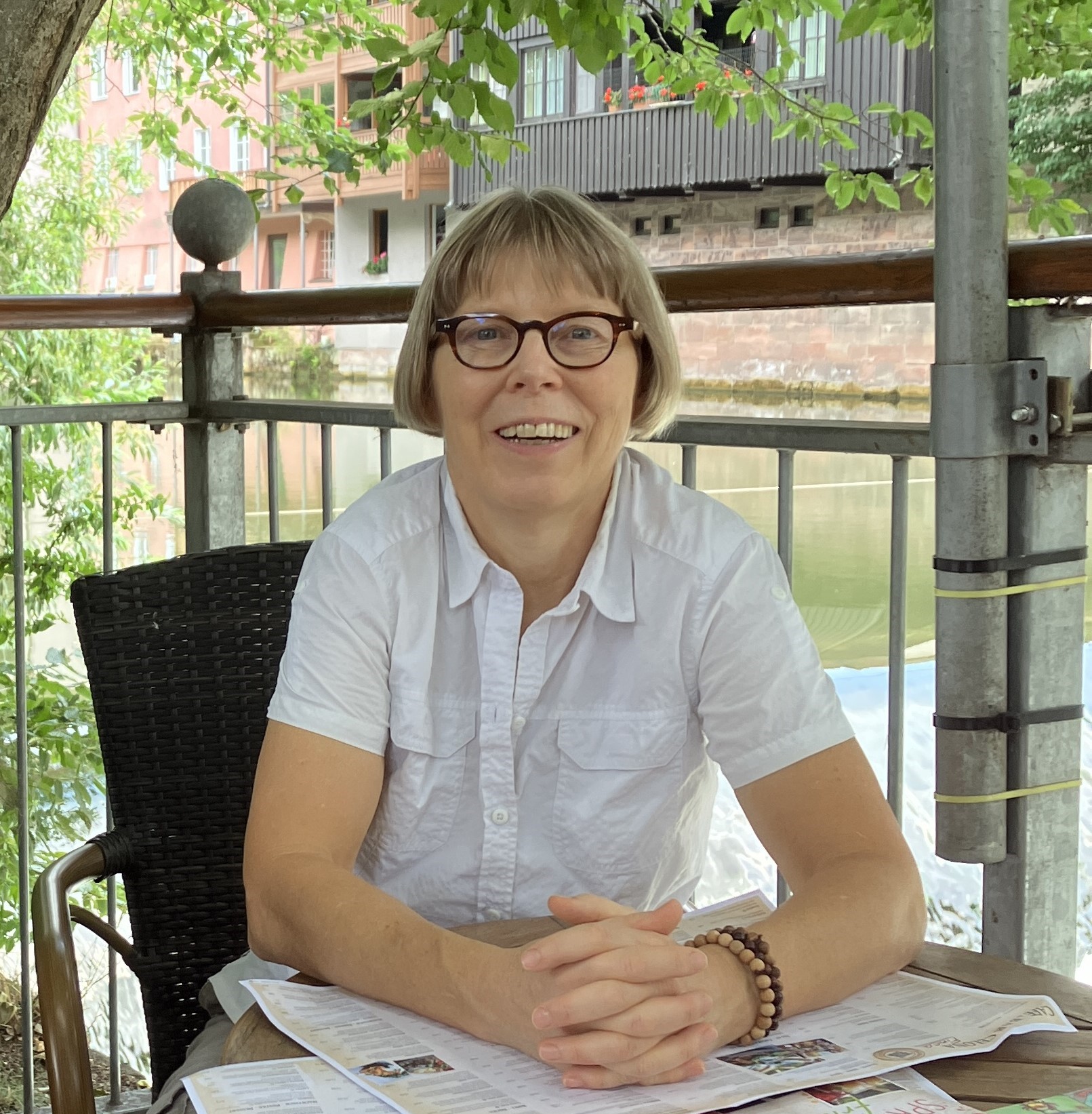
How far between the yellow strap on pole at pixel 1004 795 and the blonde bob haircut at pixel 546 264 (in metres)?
0.60

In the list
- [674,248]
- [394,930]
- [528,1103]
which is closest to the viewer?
[528,1103]

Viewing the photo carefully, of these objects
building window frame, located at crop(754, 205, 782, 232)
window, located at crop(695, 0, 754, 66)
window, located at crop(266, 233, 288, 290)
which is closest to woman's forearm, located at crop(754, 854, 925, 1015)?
window, located at crop(695, 0, 754, 66)

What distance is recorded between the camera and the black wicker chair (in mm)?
1699

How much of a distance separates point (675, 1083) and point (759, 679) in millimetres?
488

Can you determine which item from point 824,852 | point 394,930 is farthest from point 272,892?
point 824,852

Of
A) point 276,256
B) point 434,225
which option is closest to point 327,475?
point 434,225

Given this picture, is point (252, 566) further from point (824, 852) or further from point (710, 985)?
point (710, 985)

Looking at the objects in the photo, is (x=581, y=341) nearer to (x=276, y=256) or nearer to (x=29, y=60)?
(x=29, y=60)

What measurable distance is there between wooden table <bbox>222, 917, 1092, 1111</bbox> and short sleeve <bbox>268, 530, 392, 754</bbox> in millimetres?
288

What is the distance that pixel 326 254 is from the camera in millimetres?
30891

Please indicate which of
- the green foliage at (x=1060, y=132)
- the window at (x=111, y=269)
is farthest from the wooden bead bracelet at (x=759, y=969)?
the window at (x=111, y=269)

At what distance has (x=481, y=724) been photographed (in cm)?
142

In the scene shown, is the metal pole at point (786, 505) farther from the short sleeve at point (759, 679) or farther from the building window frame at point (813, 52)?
the building window frame at point (813, 52)

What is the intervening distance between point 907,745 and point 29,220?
5767mm
